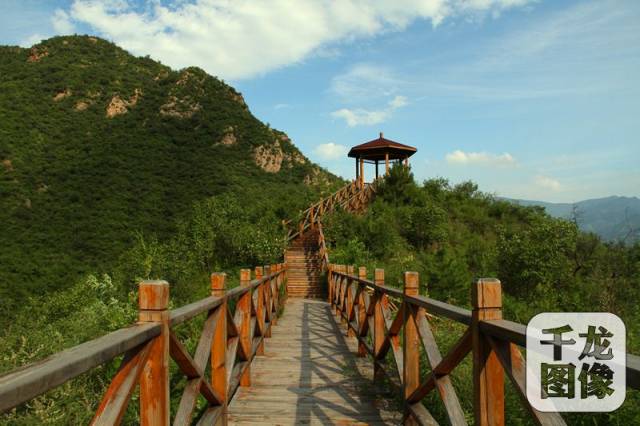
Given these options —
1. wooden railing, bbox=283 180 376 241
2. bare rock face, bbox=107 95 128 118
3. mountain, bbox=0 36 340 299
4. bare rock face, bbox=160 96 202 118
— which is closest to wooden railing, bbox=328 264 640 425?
wooden railing, bbox=283 180 376 241

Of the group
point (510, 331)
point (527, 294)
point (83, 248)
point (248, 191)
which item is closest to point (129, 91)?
point (248, 191)

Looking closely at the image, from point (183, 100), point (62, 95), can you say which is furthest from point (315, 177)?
point (62, 95)

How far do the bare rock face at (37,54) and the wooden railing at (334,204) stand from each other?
44830 mm

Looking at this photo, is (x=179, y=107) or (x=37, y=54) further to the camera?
(x=37, y=54)

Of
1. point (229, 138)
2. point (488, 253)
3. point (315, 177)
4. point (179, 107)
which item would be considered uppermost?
point (179, 107)

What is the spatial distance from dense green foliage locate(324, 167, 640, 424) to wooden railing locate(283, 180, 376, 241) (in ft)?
2.98

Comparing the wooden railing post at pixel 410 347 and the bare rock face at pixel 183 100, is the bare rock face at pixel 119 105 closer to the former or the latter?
the bare rock face at pixel 183 100

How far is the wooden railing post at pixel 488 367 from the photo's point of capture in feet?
6.22

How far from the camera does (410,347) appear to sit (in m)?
3.14

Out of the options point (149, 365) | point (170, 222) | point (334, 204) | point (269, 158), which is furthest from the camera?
point (269, 158)

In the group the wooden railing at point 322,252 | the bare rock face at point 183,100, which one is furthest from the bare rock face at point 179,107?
the wooden railing at point 322,252

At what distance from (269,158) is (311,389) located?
43.5 meters

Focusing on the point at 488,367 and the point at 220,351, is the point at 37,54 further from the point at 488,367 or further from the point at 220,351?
the point at 488,367

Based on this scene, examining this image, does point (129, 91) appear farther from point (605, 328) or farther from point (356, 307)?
point (605, 328)
